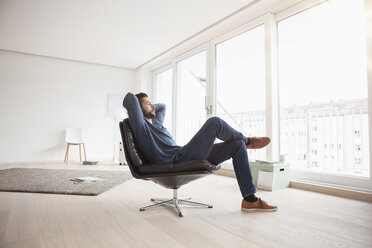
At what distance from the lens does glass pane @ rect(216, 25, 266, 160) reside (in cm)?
521

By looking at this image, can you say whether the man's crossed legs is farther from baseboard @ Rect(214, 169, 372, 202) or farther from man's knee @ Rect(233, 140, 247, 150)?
baseboard @ Rect(214, 169, 372, 202)

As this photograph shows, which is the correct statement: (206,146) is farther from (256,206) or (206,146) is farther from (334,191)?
(334,191)

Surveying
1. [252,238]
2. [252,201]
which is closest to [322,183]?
[252,201]

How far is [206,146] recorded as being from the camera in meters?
1.78

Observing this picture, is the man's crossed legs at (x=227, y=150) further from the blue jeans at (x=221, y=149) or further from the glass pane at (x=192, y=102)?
the glass pane at (x=192, y=102)

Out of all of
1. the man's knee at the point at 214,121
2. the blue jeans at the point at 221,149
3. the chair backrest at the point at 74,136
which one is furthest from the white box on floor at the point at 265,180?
the chair backrest at the point at 74,136

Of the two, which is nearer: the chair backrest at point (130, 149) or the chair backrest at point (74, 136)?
the chair backrest at point (130, 149)

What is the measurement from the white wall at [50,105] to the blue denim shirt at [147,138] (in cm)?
442

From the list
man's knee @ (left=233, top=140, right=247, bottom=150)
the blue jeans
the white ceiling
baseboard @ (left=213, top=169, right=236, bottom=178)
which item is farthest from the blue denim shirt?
the white ceiling

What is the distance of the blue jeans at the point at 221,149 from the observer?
1777 millimetres

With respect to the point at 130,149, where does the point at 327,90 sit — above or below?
above

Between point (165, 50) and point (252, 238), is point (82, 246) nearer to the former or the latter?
point (252, 238)

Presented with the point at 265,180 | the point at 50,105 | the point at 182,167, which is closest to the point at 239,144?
the point at 182,167

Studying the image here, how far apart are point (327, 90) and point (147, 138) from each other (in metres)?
3.99
